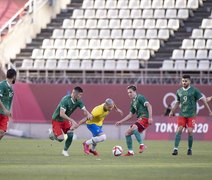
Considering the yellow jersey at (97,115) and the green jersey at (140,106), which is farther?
the green jersey at (140,106)

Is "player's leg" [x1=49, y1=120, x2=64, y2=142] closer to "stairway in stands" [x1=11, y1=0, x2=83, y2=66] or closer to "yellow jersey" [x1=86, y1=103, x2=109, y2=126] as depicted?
"yellow jersey" [x1=86, y1=103, x2=109, y2=126]

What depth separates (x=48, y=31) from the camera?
5097cm

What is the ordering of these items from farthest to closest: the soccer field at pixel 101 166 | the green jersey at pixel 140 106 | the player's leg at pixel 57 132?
the green jersey at pixel 140 106, the player's leg at pixel 57 132, the soccer field at pixel 101 166

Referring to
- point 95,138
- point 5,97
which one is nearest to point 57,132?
point 95,138

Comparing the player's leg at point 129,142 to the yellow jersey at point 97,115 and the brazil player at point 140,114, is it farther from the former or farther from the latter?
the yellow jersey at point 97,115

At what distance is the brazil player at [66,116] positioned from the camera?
2616 centimetres

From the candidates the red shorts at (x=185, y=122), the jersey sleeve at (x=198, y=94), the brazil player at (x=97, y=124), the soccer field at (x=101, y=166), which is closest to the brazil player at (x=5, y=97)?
the soccer field at (x=101, y=166)

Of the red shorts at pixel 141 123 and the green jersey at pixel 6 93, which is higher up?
the green jersey at pixel 6 93

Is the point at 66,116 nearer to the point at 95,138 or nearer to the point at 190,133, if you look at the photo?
the point at 95,138

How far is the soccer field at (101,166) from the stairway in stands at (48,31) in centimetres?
2073

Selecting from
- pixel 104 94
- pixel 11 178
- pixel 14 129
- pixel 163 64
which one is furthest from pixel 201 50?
pixel 11 178

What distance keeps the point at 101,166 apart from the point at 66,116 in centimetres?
516

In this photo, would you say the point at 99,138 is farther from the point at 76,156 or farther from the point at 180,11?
the point at 180,11

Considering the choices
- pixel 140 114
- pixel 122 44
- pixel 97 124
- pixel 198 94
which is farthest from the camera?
pixel 122 44
